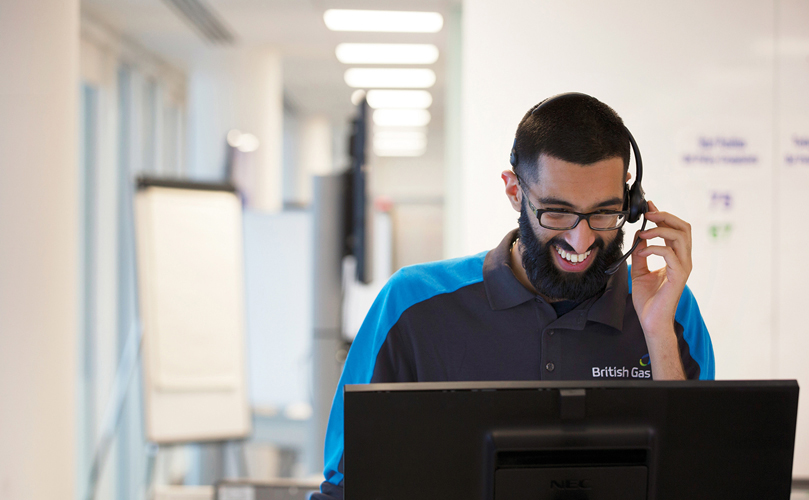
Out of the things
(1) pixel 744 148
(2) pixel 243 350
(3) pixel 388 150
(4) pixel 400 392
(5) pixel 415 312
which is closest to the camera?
(4) pixel 400 392

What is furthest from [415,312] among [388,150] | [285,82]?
[388,150]

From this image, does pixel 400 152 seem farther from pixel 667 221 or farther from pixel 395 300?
pixel 667 221

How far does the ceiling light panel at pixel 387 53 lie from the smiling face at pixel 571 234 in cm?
376

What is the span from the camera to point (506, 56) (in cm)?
181

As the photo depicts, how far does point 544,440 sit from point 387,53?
451 centimetres

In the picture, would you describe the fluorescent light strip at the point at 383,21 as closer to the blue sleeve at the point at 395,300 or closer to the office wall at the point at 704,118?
the office wall at the point at 704,118

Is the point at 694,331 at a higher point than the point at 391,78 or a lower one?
lower

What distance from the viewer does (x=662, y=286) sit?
101 centimetres

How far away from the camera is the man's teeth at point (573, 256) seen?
102cm

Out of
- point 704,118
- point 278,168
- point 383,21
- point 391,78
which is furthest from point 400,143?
point 704,118

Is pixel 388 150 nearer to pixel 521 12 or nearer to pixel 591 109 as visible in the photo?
pixel 521 12

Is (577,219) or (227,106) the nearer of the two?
(577,219)

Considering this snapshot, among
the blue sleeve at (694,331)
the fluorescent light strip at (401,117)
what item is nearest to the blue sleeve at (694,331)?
the blue sleeve at (694,331)

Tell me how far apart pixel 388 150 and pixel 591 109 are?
933 centimetres
